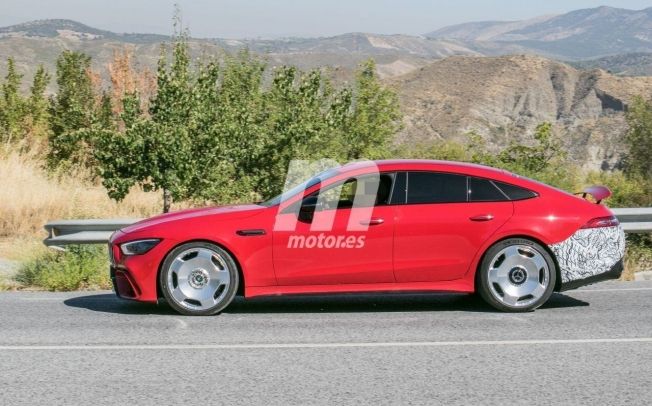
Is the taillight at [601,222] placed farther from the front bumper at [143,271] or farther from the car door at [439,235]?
the front bumper at [143,271]

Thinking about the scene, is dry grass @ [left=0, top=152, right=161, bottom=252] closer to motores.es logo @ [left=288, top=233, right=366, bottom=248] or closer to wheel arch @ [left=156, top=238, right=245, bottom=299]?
wheel arch @ [left=156, top=238, right=245, bottom=299]

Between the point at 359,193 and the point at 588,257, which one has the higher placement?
the point at 359,193

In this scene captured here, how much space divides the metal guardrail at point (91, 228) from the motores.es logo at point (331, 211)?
3.28 meters

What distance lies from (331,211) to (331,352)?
6.10ft

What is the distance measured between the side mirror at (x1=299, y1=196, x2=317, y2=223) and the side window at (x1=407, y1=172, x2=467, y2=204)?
0.90 metres

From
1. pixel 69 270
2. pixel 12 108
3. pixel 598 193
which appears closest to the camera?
pixel 598 193

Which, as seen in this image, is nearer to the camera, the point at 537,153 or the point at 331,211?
the point at 331,211

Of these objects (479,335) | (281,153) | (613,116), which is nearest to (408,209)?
(479,335)

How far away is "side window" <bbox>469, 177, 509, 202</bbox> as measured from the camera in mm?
8906

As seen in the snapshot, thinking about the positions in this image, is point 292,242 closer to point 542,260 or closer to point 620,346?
point 542,260

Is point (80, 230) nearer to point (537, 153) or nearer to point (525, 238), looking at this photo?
point (525, 238)

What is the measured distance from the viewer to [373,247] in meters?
8.66

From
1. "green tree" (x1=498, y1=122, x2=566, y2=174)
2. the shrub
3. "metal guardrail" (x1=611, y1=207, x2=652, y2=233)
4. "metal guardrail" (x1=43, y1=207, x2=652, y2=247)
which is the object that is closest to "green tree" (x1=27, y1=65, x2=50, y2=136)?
"green tree" (x1=498, y1=122, x2=566, y2=174)

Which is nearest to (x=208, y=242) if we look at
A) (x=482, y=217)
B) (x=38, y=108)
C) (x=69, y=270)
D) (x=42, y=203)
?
(x=482, y=217)
